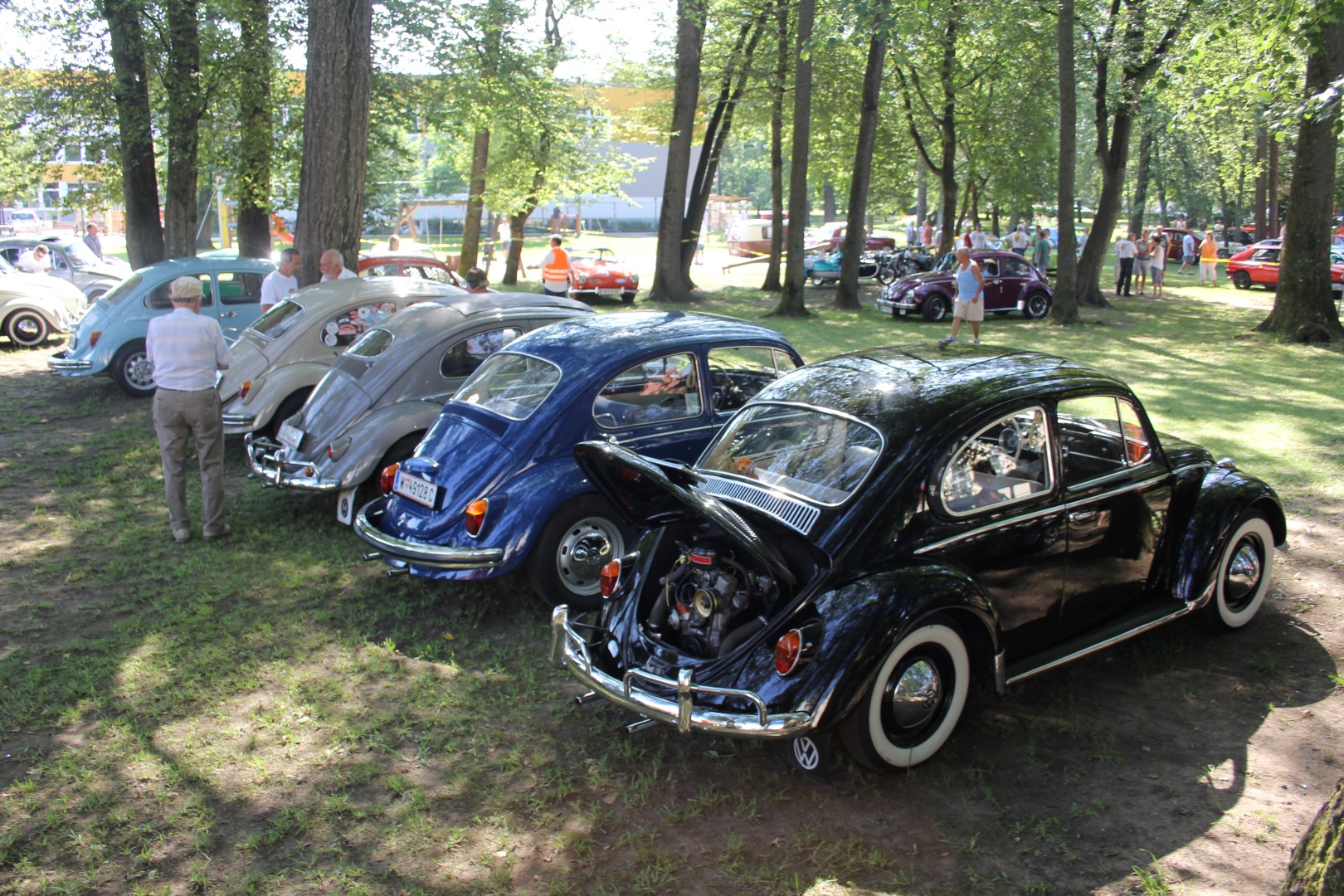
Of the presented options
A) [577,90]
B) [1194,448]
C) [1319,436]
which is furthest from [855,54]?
[1194,448]

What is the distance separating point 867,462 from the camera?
4539 mm

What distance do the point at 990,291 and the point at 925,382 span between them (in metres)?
18.1

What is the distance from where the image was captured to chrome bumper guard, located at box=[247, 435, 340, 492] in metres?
7.28

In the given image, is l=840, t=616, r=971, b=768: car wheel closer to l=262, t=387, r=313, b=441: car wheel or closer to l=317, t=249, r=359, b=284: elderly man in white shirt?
l=262, t=387, r=313, b=441: car wheel

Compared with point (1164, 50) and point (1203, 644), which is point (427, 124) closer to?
point (1164, 50)

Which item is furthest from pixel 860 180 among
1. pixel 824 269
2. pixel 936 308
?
pixel 824 269

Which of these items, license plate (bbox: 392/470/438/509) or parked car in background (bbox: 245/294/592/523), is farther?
parked car in background (bbox: 245/294/592/523)

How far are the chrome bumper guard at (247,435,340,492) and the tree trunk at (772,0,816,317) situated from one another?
1433 cm

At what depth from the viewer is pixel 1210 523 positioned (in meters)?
5.30

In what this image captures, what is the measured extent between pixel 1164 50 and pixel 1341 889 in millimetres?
21807

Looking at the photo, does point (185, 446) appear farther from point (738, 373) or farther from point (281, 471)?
point (738, 373)

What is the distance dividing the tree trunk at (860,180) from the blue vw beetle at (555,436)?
632 inches

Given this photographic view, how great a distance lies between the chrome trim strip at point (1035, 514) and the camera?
4406mm

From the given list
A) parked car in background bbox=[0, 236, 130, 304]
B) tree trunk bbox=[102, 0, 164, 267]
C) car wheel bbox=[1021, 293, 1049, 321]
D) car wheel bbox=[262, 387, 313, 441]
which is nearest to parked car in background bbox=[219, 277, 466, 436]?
car wheel bbox=[262, 387, 313, 441]
